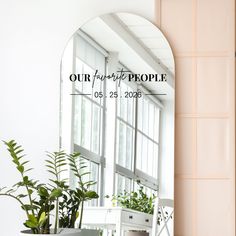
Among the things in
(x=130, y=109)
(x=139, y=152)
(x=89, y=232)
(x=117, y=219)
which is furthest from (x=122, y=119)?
(x=89, y=232)

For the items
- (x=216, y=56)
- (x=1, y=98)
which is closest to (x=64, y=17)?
(x=1, y=98)

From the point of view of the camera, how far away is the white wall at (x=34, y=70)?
12.1 feet

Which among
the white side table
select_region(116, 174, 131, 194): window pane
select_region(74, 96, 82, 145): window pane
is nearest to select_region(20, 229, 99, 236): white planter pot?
the white side table

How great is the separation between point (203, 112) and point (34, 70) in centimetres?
102

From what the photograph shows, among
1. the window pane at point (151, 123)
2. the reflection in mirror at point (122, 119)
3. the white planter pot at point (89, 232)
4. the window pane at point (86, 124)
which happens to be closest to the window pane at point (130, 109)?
the reflection in mirror at point (122, 119)

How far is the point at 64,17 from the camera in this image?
12.3ft

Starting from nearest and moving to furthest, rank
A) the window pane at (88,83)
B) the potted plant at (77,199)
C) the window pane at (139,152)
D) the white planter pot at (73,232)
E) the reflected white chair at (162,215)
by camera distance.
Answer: the white planter pot at (73,232)
the potted plant at (77,199)
the reflected white chair at (162,215)
the window pane at (139,152)
the window pane at (88,83)

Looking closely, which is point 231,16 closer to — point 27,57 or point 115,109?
point 115,109

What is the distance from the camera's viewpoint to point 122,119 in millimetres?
3598

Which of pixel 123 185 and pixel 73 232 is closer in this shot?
pixel 73 232

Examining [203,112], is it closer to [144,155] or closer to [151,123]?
[151,123]

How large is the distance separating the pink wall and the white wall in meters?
0.24

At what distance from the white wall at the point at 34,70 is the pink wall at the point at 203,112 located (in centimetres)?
24

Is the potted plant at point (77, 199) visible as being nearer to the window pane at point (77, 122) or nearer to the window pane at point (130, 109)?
the window pane at point (77, 122)
